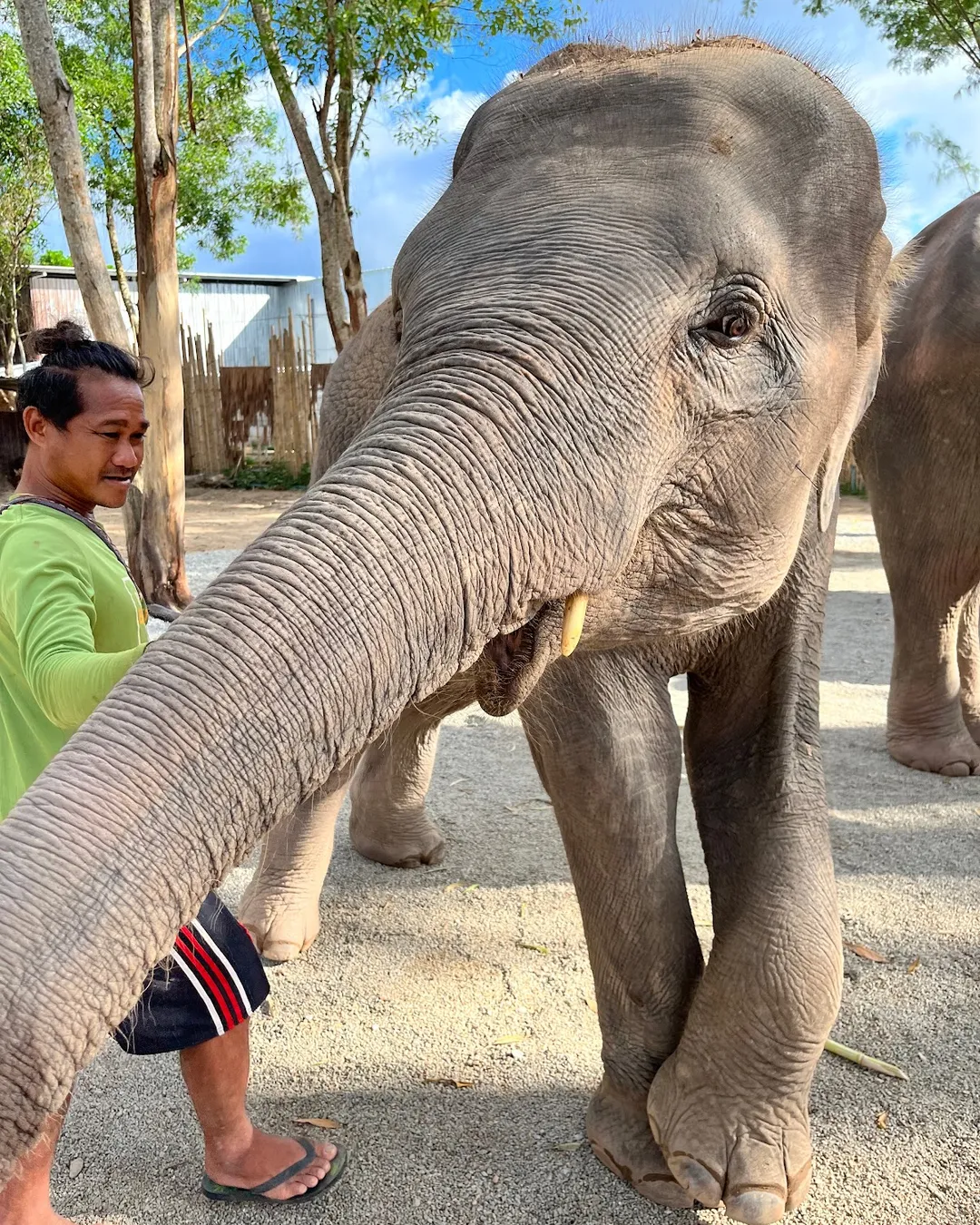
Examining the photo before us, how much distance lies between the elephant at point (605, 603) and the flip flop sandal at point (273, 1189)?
1.69 ft

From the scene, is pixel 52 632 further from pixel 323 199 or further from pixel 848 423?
pixel 323 199

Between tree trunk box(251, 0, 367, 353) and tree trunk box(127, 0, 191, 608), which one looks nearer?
tree trunk box(127, 0, 191, 608)

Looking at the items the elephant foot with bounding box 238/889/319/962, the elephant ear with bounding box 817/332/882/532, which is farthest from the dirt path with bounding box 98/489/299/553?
the elephant ear with bounding box 817/332/882/532

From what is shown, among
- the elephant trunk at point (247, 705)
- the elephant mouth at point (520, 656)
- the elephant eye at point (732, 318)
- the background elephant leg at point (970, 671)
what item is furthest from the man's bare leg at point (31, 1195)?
the background elephant leg at point (970, 671)

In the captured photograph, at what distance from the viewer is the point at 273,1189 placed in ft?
6.61

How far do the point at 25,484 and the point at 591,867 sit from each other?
1.18 meters

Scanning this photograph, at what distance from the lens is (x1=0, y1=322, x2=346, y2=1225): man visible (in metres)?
1.57

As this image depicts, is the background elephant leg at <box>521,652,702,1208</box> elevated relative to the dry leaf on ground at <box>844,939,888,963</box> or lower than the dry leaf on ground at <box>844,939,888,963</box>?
elevated

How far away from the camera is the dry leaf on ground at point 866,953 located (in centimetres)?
287

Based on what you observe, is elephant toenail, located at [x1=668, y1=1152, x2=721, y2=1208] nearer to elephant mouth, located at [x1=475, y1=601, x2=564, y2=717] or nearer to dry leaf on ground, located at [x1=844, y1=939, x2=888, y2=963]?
elephant mouth, located at [x1=475, y1=601, x2=564, y2=717]

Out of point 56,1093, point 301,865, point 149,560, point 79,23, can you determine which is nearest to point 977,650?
point 301,865

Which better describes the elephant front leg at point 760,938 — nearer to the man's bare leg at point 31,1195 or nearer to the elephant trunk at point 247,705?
the elephant trunk at point 247,705

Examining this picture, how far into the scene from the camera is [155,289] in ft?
22.8

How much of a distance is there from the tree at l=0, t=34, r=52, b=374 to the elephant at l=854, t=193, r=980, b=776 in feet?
46.6
